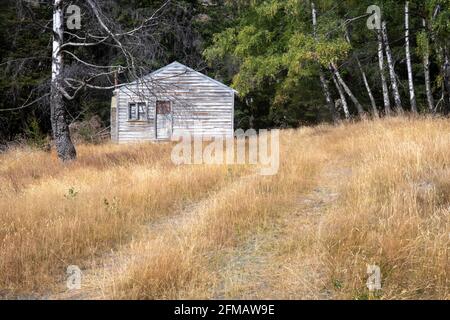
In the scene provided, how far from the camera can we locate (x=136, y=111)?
22.9m

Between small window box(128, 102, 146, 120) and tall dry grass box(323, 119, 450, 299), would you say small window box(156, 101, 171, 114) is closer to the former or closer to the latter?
small window box(128, 102, 146, 120)

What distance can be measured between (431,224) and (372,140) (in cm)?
584

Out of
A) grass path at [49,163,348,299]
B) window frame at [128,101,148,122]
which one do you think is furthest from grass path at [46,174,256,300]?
window frame at [128,101,148,122]

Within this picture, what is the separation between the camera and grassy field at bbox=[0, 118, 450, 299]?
3684mm

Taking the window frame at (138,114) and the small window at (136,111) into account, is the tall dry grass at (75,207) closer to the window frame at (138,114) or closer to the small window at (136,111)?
the window frame at (138,114)

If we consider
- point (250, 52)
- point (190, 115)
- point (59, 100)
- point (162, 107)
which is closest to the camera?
point (59, 100)

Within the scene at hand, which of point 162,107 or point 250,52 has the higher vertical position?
point 250,52

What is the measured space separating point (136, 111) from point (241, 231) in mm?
18803

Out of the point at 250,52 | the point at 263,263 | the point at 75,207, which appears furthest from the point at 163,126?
the point at 263,263

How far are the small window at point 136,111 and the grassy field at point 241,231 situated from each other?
14251 mm

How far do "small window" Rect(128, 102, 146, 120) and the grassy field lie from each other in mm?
14251

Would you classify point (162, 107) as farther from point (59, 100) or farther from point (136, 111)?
point (59, 100)

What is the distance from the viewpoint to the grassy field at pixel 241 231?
3684 millimetres
